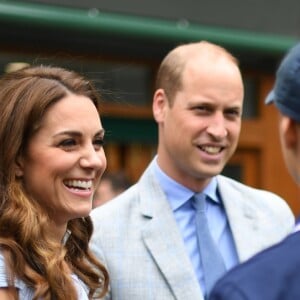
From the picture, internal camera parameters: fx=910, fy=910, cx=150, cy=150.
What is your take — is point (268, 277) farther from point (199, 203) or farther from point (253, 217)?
point (253, 217)

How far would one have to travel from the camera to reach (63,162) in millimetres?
2934

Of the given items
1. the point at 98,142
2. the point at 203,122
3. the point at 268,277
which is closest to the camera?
the point at 268,277

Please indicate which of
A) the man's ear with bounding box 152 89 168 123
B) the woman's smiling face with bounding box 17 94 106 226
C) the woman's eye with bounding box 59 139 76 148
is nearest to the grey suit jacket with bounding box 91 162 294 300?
the man's ear with bounding box 152 89 168 123

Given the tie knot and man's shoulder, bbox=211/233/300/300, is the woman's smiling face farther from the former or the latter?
man's shoulder, bbox=211/233/300/300

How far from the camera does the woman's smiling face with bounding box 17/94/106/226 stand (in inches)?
115

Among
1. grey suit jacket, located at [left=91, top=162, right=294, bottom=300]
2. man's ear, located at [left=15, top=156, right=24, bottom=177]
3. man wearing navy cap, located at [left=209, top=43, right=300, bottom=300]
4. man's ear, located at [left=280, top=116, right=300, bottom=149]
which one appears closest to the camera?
man wearing navy cap, located at [left=209, top=43, right=300, bottom=300]

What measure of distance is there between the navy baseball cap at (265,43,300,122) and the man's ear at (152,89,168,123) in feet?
5.60

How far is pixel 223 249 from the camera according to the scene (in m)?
3.62

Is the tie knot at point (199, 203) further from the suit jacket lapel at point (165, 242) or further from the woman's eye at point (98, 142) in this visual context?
the woman's eye at point (98, 142)

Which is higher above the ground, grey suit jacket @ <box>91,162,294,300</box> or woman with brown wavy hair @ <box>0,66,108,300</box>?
woman with brown wavy hair @ <box>0,66,108,300</box>

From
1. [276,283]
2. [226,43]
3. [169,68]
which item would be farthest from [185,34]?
[276,283]

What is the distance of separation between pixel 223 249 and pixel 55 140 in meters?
Answer: 1.01

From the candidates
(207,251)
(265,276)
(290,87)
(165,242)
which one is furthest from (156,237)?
(265,276)

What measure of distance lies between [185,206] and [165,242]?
8.8 inches
